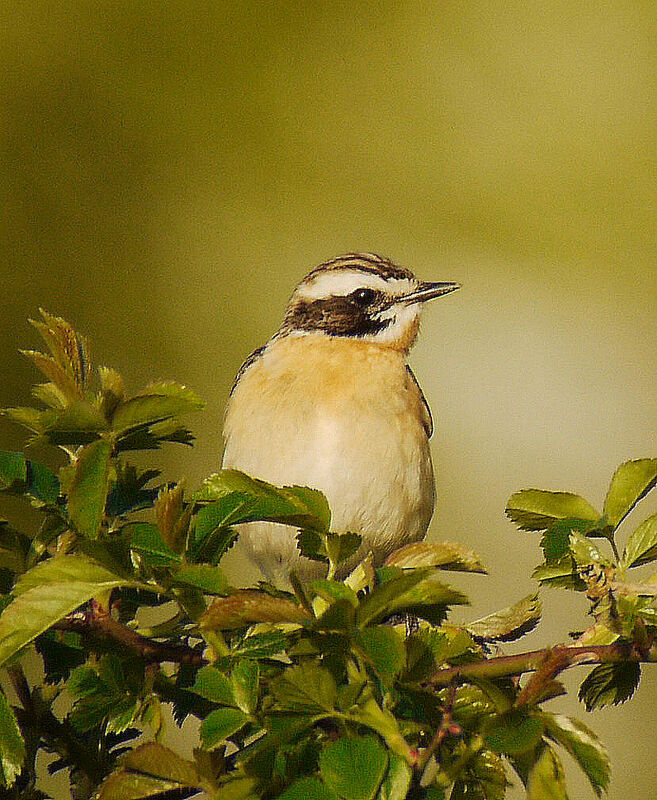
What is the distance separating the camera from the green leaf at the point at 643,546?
57cm

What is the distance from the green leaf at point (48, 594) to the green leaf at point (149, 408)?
86mm

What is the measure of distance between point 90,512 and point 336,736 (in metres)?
0.16

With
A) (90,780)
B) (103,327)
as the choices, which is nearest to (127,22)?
(103,327)

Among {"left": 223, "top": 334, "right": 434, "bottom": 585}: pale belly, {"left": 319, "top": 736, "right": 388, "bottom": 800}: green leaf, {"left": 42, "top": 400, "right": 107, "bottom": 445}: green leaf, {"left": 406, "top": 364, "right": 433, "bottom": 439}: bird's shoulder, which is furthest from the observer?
{"left": 406, "top": 364, "right": 433, "bottom": 439}: bird's shoulder

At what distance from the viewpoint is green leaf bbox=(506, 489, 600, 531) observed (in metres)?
0.61

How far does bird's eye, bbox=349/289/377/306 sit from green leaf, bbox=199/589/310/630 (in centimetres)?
126

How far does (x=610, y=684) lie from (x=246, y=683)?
21 cm

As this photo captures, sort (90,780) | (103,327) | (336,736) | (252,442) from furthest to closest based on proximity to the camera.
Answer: (103,327), (252,442), (90,780), (336,736)

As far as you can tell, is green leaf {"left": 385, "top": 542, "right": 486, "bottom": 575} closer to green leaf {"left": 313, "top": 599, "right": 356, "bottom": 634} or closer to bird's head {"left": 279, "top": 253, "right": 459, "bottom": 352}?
green leaf {"left": 313, "top": 599, "right": 356, "bottom": 634}

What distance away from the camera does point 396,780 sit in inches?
18.2

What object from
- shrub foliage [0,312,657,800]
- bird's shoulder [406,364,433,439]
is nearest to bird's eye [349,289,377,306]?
A: bird's shoulder [406,364,433,439]

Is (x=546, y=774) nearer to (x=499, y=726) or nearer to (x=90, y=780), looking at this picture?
(x=499, y=726)

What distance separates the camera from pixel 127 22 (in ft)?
7.00

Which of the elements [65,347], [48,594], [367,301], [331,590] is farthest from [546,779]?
[367,301]
